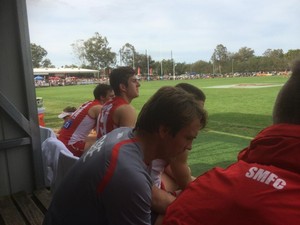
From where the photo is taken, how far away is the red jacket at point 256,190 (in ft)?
2.65

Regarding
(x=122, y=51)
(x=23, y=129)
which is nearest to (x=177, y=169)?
(x=23, y=129)

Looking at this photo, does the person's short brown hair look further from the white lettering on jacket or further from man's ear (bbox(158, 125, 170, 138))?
the white lettering on jacket

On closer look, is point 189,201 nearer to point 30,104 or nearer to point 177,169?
point 177,169

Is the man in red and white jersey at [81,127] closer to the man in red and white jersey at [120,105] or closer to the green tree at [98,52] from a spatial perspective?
the man in red and white jersey at [120,105]

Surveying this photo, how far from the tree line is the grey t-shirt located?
77178mm

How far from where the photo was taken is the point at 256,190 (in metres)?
0.84

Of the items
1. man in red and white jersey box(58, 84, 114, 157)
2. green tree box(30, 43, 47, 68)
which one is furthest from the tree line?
man in red and white jersey box(58, 84, 114, 157)

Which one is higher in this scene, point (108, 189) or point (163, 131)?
point (163, 131)

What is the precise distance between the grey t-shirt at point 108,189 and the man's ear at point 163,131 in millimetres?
120

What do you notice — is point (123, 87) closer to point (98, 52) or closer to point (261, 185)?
point (261, 185)

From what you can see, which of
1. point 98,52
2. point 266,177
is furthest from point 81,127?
point 98,52

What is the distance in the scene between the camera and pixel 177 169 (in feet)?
8.14

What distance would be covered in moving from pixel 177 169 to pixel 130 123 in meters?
0.97

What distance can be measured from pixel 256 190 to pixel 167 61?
93.3 metres
